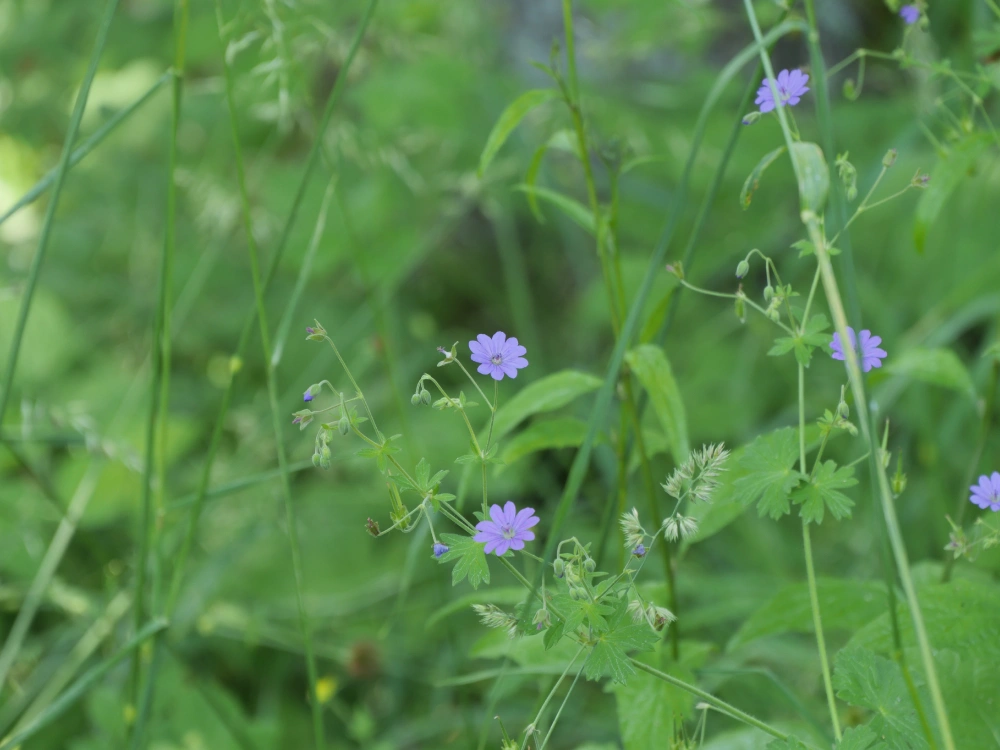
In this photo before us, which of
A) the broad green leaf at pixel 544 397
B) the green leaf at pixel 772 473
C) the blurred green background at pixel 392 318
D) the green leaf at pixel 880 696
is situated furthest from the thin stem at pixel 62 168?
the green leaf at pixel 880 696

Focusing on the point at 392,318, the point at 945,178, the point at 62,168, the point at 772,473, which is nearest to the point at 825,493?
the point at 772,473

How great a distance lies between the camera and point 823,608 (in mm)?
989

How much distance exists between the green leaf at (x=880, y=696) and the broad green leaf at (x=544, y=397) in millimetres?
395

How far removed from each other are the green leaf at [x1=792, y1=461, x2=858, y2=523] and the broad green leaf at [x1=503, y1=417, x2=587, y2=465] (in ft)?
1.03

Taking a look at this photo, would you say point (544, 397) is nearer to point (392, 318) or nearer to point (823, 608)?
point (823, 608)

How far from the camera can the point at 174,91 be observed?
112 centimetres

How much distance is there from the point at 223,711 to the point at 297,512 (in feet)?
2.20

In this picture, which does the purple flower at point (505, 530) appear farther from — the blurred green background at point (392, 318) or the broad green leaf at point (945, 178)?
the broad green leaf at point (945, 178)

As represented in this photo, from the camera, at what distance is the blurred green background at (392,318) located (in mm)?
1523

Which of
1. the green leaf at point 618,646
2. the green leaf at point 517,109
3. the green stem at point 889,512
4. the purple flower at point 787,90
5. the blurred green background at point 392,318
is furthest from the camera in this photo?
the blurred green background at point 392,318

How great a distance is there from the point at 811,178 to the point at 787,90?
185 mm

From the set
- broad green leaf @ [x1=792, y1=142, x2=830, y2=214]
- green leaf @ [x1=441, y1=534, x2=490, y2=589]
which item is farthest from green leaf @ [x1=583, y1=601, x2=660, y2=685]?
broad green leaf @ [x1=792, y1=142, x2=830, y2=214]

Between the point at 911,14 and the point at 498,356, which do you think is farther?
the point at 911,14

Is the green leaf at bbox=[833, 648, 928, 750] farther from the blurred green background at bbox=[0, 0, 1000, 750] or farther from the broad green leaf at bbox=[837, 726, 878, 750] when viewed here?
the blurred green background at bbox=[0, 0, 1000, 750]
